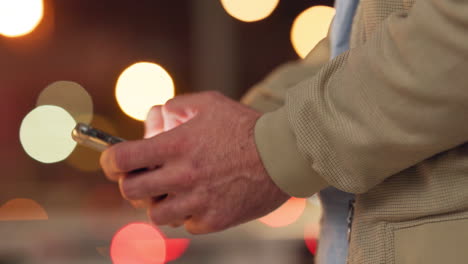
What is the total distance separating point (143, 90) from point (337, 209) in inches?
112

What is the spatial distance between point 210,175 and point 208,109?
8 centimetres

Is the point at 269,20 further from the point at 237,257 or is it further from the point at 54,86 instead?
the point at 237,257

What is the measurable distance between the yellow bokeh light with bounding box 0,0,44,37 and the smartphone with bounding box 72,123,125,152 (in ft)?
9.45

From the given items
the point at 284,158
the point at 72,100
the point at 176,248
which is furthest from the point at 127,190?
the point at 72,100

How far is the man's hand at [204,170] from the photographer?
68 cm

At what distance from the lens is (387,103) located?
57 cm

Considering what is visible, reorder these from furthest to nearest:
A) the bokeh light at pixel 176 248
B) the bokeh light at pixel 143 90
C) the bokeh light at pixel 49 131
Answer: the bokeh light at pixel 143 90 → the bokeh light at pixel 49 131 → the bokeh light at pixel 176 248

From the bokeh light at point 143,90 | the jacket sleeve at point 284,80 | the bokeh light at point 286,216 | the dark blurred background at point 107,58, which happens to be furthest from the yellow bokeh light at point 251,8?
the jacket sleeve at point 284,80

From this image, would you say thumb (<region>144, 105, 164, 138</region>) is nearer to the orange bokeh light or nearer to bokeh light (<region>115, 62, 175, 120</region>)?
the orange bokeh light

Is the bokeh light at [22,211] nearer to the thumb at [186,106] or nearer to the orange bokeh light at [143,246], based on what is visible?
the orange bokeh light at [143,246]

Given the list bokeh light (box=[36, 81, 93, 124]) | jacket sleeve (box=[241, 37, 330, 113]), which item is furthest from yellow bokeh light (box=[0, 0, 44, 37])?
jacket sleeve (box=[241, 37, 330, 113])

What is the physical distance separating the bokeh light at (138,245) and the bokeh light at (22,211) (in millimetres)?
351

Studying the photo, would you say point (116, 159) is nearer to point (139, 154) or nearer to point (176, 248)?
point (139, 154)

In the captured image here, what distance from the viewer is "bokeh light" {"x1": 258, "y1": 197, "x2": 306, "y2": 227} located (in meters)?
2.51
